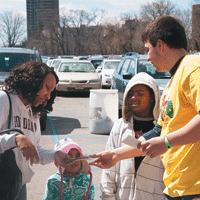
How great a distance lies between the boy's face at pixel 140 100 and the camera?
3182mm

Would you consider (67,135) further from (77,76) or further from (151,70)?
(77,76)

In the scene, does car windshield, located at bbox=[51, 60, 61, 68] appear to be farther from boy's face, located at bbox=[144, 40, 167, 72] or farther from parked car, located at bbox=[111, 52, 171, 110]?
boy's face, located at bbox=[144, 40, 167, 72]

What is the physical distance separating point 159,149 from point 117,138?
4.01 ft

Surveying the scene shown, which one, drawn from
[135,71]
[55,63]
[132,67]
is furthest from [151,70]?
[55,63]

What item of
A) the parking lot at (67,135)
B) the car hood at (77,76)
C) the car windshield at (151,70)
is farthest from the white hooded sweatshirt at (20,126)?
the car hood at (77,76)

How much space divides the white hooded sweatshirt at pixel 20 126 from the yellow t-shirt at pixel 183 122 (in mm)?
990

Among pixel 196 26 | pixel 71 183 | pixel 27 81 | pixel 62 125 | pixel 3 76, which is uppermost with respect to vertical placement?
pixel 196 26

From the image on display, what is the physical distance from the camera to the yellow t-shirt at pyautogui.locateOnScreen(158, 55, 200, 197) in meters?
1.82

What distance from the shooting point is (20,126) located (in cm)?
246

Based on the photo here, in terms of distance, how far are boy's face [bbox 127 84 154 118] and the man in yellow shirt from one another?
0.91 metres

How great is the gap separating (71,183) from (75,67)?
14.3 meters

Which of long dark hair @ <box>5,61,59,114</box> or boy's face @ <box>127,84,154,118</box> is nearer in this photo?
long dark hair @ <box>5,61,59,114</box>

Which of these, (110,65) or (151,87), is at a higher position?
(151,87)

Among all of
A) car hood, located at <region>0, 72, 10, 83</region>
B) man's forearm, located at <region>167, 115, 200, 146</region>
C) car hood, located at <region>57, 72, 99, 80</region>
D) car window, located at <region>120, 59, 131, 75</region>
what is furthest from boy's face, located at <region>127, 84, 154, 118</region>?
car hood, located at <region>57, 72, 99, 80</region>
